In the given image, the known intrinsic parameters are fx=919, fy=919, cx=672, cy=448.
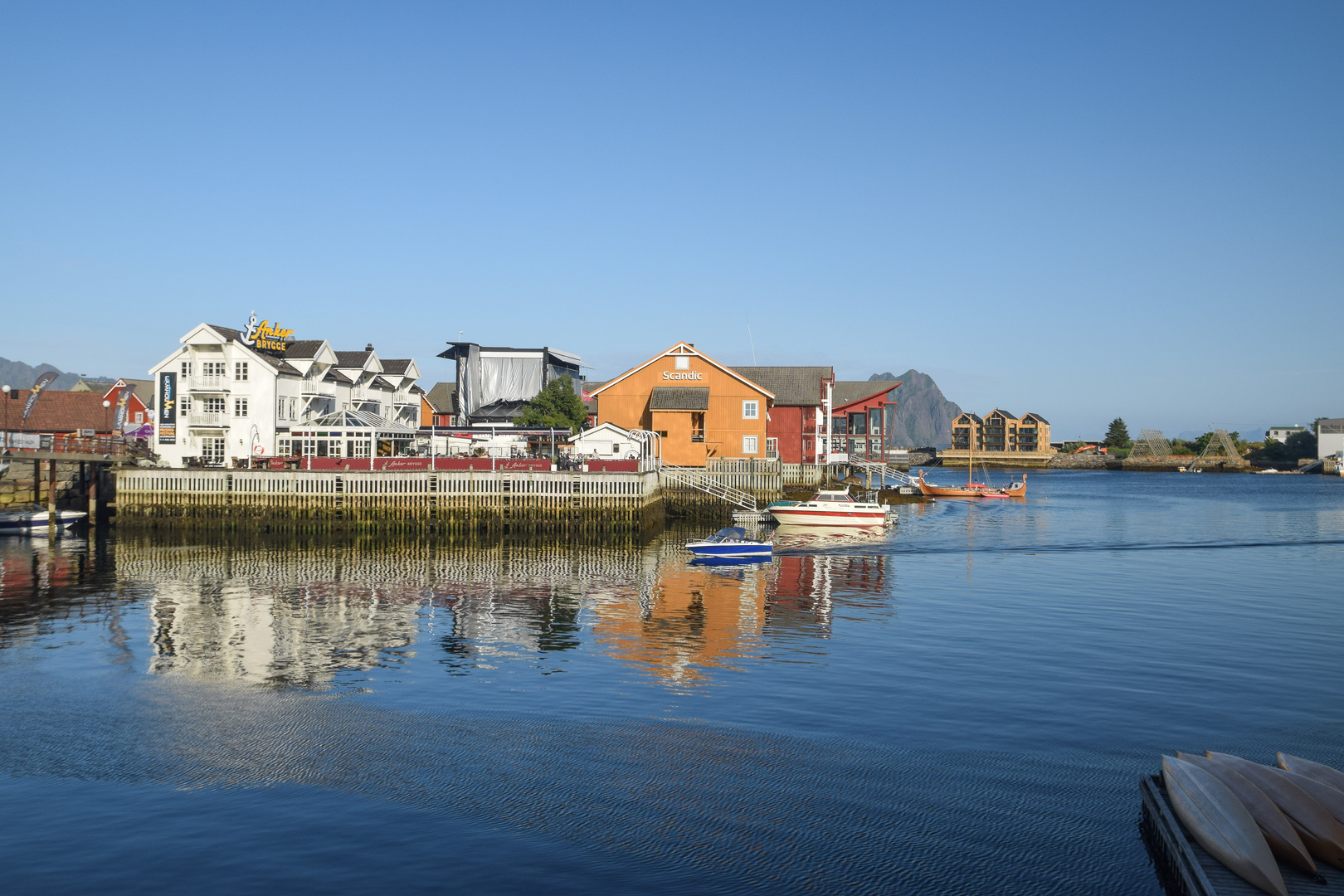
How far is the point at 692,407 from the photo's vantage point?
70.2 metres

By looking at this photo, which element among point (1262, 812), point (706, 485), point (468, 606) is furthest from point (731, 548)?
point (1262, 812)

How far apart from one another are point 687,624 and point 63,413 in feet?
290

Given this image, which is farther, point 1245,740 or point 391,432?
point 391,432

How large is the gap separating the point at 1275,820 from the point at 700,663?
1360 cm

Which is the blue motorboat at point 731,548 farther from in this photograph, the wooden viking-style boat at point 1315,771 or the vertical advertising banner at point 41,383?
the vertical advertising banner at point 41,383

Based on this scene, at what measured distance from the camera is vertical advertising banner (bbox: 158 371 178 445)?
65312 millimetres

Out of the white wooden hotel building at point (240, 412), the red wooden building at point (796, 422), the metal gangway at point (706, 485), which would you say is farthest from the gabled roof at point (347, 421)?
the red wooden building at point (796, 422)

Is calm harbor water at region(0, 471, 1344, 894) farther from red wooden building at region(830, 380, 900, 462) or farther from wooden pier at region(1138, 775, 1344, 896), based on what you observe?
red wooden building at region(830, 380, 900, 462)

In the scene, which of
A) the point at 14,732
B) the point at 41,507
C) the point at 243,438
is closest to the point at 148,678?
the point at 14,732

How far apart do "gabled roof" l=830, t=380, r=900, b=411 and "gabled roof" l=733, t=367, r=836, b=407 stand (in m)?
6.11

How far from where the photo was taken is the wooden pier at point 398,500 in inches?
2176

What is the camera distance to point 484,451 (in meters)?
69.6

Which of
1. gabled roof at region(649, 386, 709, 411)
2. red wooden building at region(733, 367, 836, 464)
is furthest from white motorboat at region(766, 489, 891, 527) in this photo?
red wooden building at region(733, 367, 836, 464)

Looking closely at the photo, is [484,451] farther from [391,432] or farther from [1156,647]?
[1156,647]
